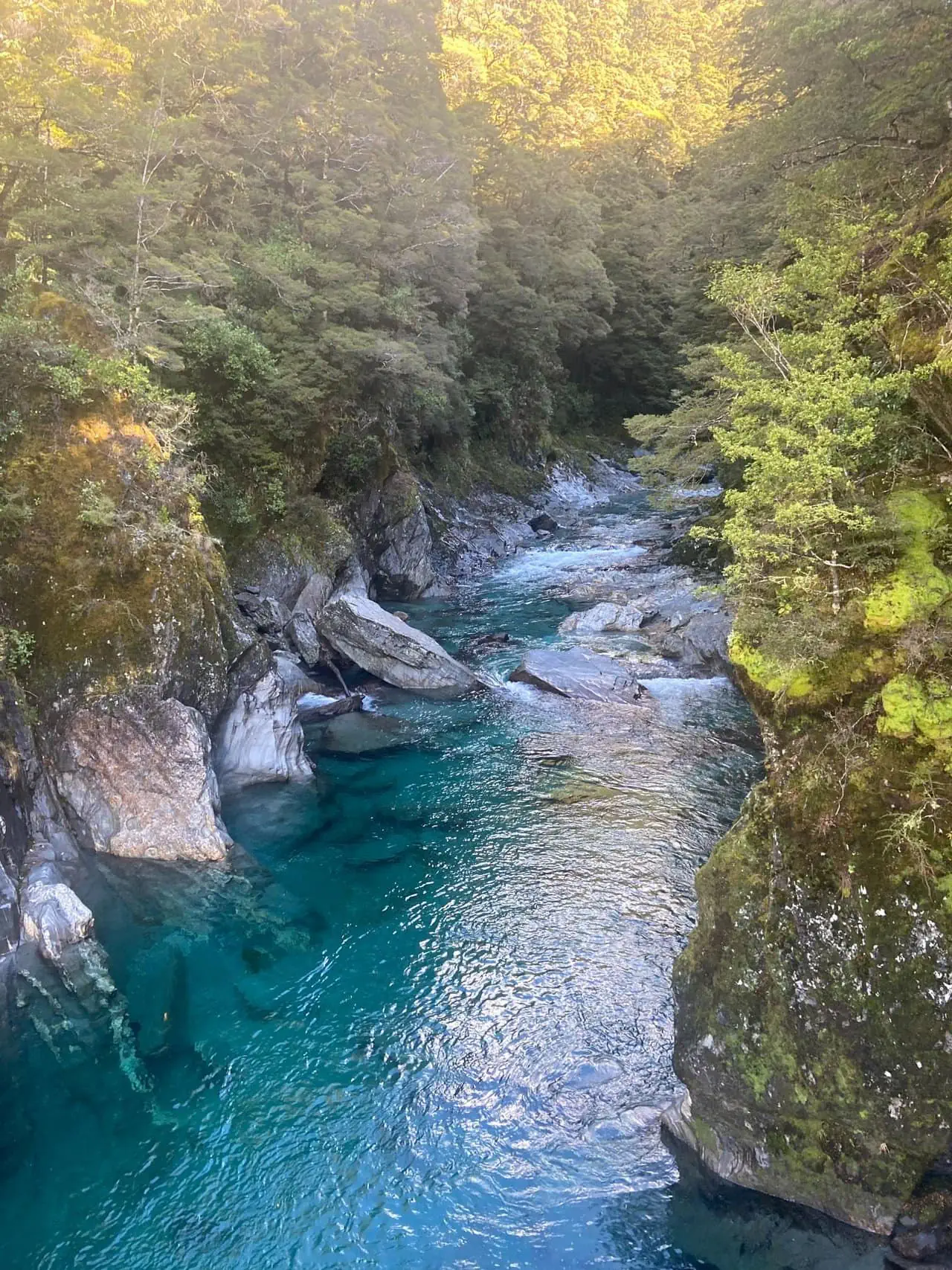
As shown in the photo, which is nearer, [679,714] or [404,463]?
[679,714]

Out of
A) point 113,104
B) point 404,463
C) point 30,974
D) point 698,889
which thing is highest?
point 113,104

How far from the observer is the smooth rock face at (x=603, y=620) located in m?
21.8

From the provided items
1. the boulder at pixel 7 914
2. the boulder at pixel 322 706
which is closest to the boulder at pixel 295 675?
the boulder at pixel 322 706

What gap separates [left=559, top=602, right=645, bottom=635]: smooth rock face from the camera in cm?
2177

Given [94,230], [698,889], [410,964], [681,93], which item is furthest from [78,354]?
[681,93]

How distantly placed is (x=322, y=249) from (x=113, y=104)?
802 cm

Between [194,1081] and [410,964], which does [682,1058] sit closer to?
[410,964]

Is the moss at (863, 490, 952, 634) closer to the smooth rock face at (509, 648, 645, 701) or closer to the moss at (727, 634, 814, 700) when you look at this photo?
the moss at (727, 634, 814, 700)

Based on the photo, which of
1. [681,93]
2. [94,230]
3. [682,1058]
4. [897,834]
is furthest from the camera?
[681,93]

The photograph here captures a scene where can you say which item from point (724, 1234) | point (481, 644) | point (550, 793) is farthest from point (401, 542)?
point (724, 1234)

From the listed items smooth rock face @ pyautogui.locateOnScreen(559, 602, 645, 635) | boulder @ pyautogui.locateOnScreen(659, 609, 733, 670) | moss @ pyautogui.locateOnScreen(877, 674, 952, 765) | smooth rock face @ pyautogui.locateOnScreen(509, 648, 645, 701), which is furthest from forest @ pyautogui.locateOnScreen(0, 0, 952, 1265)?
smooth rock face @ pyautogui.locateOnScreen(509, 648, 645, 701)

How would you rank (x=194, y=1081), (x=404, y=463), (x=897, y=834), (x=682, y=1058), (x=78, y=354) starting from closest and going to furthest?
(x=897, y=834), (x=682, y=1058), (x=194, y=1081), (x=78, y=354), (x=404, y=463)

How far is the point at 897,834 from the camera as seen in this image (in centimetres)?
607

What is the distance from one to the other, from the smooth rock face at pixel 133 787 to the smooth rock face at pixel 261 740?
65.5 inches
